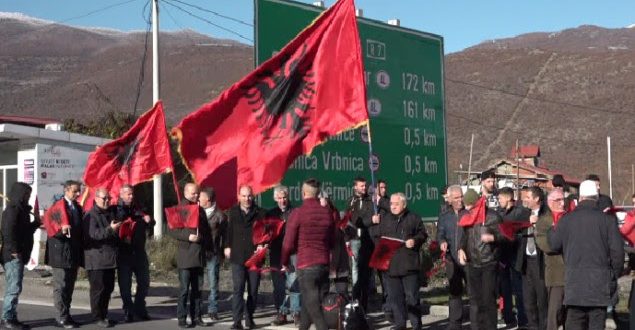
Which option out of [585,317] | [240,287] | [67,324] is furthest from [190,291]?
[585,317]

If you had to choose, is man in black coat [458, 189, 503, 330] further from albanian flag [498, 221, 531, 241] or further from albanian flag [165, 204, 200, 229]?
albanian flag [165, 204, 200, 229]

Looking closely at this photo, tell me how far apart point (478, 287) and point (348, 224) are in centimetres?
244

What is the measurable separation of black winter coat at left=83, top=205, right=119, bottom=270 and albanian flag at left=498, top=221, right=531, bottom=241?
4.94 m

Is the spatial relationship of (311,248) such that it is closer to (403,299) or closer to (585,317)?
(403,299)

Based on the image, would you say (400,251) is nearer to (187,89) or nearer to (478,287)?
(478,287)

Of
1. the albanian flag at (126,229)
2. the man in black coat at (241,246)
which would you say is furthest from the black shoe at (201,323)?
the albanian flag at (126,229)

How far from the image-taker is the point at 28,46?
174250 mm

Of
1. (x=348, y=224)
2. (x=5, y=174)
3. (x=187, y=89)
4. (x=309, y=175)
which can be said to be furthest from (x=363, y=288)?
(x=187, y=89)

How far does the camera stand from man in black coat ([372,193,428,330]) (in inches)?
474

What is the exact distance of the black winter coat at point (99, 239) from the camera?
12.8 metres

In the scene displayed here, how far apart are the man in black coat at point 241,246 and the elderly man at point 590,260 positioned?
14.8 feet

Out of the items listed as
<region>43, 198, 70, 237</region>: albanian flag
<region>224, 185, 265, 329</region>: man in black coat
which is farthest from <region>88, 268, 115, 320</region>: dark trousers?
<region>224, 185, 265, 329</region>: man in black coat

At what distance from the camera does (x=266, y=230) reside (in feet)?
42.0

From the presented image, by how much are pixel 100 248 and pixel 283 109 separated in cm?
304
